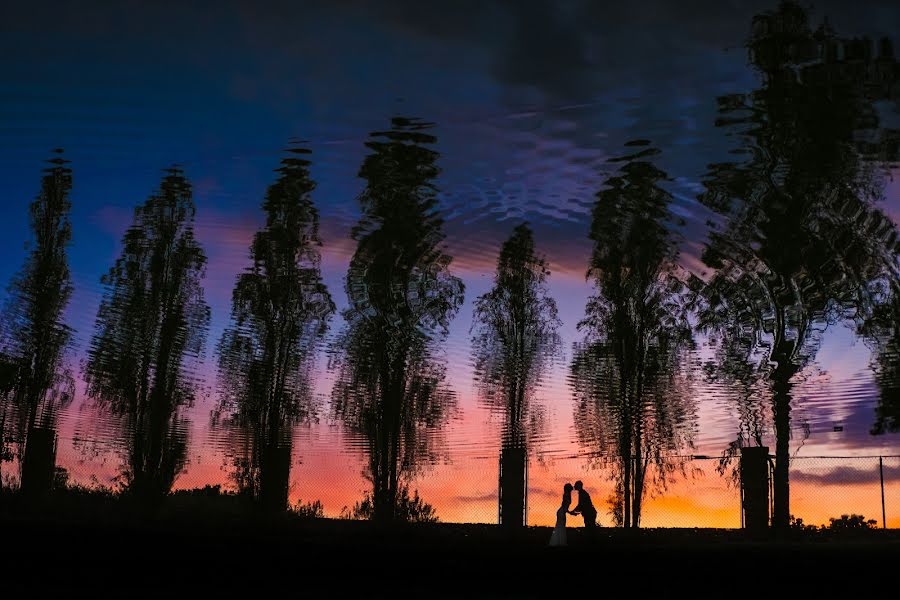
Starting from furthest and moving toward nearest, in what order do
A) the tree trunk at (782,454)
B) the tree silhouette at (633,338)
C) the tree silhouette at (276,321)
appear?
the tree silhouette at (276,321), the tree silhouette at (633,338), the tree trunk at (782,454)

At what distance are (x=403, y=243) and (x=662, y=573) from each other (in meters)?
11.4

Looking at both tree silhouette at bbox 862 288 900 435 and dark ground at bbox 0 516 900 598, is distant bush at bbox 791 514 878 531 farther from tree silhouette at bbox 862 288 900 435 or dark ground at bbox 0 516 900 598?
dark ground at bbox 0 516 900 598

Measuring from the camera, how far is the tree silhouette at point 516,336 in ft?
56.6

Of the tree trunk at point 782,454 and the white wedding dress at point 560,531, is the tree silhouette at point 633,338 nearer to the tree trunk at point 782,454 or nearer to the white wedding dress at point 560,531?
the tree trunk at point 782,454

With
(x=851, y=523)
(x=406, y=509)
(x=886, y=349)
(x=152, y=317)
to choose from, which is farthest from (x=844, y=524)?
(x=152, y=317)

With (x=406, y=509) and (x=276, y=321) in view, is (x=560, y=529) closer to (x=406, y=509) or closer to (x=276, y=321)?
(x=406, y=509)

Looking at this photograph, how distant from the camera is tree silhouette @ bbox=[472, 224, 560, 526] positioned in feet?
56.6

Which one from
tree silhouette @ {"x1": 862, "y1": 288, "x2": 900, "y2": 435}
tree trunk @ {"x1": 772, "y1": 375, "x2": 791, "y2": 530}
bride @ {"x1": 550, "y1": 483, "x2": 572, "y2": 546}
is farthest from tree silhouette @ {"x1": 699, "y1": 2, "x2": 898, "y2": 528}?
bride @ {"x1": 550, "y1": 483, "x2": 572, "y2": 546}

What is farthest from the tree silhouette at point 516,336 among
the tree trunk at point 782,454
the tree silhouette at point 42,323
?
the tree silhouette at point 42,323

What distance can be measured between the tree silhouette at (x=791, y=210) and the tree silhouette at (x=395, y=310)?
5509mm

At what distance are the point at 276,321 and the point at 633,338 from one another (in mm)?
7606

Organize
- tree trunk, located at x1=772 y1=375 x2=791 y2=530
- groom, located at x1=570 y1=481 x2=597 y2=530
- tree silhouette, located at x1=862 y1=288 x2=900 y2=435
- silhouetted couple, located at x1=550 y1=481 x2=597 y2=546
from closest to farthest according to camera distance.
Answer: silhouetted couple, located at x1=550 y1=481 x2=597 y2=546, groom, located at x1=570 y1=481 x2=597 y2=530, tree trunk, located at x1=772 y1=375 x2=791 y2=530, tree silhouette, located at x1=862 y1=288 x2=900 y2=435

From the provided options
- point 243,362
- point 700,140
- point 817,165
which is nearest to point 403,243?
point 243,362

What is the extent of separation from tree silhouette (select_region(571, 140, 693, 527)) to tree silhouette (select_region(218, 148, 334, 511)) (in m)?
5.76
